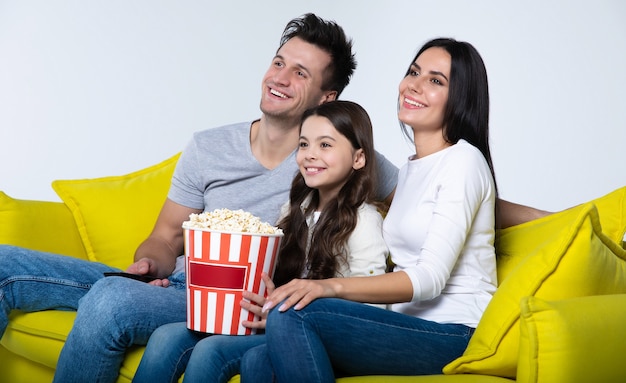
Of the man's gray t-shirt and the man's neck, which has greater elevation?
the man's neck

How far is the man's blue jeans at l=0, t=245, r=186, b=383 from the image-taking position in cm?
219

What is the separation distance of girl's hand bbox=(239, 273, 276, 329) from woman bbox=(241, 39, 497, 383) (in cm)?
12

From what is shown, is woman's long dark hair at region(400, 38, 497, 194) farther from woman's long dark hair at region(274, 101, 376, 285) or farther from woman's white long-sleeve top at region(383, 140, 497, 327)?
woman's long dark hair at region(274, 101, 376, 285)

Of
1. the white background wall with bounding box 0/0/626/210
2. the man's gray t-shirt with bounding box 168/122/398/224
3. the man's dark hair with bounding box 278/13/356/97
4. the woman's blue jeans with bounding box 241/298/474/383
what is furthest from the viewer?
the white background wall with bounding box 0/0/626/210

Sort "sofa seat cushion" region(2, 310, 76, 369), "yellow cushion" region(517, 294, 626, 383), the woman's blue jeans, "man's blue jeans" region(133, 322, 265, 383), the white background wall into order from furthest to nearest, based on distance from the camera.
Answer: the white background wall
"sofa seat cushion" region(2, 310, 76, 369)
"man's blue jeans" region(133, 322, 265, 383)
the woman's blue jeans
"yellow cushion" region(517, 294, 626, 383)

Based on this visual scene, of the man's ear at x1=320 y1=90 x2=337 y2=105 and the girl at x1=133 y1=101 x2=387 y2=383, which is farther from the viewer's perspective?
the man's ear at x1=320 y1=90 x2=337 y2=105

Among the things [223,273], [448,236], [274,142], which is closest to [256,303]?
[223,273]

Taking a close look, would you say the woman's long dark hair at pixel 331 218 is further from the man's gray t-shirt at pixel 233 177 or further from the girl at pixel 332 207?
the man's gray t-shirt at pixel 233 177

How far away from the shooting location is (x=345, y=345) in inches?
74.0

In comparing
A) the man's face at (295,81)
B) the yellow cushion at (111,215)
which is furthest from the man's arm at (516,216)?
the yellow cushion at (111,215)

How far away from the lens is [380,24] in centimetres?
482

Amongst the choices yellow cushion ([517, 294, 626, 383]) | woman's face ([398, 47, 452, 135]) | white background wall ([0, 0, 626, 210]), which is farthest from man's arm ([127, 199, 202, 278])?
white background wall ([0, 0, 626, 210])

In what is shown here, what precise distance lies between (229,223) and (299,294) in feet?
0.90

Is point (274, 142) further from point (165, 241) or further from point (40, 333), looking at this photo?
point (40, 333)
